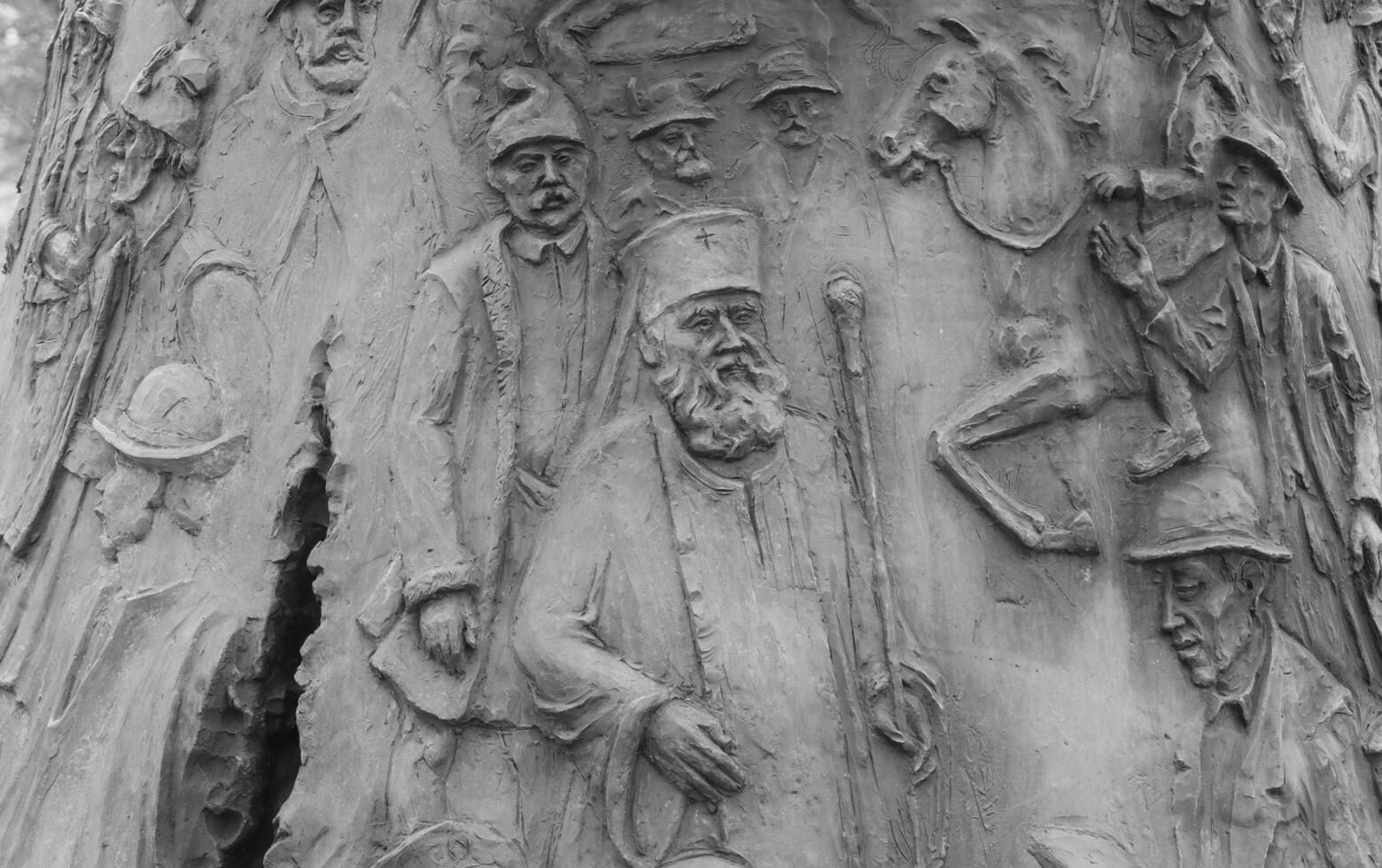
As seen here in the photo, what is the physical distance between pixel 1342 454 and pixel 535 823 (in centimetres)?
298

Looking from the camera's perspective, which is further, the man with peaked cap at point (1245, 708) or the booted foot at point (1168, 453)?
the booted foot at point (1168, 453)

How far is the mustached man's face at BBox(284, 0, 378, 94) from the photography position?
558 cm

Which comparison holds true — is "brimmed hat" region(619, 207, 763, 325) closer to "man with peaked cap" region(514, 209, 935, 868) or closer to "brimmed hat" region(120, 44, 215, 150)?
"man with peaked cap" region(514, 209, 935, 868)

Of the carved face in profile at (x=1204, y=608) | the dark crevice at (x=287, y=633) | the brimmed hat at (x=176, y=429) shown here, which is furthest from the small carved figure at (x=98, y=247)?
the carved face in profile at (x=1204, y=608)

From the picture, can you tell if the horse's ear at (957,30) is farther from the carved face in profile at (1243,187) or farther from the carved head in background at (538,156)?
the carved head in background at (538,156)

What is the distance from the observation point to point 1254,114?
535 centimetres

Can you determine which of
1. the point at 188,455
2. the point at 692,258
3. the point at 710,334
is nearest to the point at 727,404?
the point at 710,334

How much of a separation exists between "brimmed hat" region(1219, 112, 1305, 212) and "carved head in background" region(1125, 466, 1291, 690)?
3.46 feet

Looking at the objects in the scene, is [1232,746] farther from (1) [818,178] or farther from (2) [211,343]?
(2) [211,343]

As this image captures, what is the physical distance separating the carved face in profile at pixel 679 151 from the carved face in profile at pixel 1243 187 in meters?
1.70

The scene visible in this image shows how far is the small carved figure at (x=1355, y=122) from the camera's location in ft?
18.3

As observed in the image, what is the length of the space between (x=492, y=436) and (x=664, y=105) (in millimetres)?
1249

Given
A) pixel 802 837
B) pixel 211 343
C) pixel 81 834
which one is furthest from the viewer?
pixel 211 343

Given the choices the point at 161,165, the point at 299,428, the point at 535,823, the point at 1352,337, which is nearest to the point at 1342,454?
the point at 1352,337
